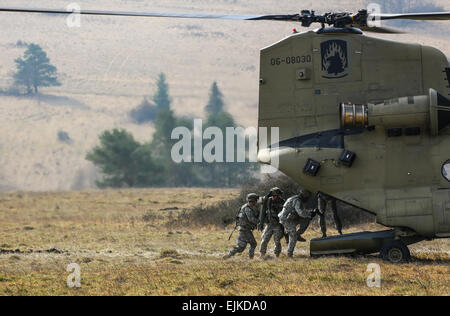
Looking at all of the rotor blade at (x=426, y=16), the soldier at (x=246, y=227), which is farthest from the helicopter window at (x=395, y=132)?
the soldier at (x=246, y=227)

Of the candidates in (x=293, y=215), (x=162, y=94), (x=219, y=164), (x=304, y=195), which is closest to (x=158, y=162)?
(x=219, y=164)

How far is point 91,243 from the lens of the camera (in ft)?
67.8

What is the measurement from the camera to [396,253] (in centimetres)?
1423

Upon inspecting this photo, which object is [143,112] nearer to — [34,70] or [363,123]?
[34,70]

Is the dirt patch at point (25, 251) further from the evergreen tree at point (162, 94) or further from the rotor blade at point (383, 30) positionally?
the evergreen tree at point (162, 94)

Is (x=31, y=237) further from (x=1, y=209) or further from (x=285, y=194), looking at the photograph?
(x=1, y=209)

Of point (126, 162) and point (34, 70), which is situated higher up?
point (34, 70)

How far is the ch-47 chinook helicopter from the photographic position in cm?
1402

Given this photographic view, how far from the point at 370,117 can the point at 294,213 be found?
2.72 m

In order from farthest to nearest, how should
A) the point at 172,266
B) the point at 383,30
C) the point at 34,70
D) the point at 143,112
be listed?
the point at 34,70, the point at 143,112, the point at 172,266, the point at 383,30

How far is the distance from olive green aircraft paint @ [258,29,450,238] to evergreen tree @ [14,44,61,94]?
Result: 75.6 m

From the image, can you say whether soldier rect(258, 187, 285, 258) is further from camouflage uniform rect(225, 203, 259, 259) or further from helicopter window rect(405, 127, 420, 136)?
helicopter window rect(405, 127, 420, 136)
